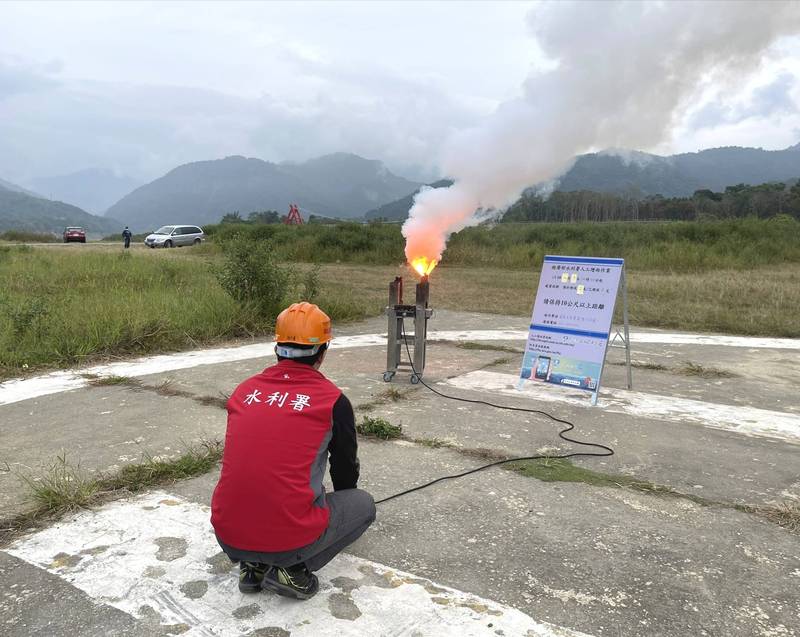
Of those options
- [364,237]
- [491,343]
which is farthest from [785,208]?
[491,343]

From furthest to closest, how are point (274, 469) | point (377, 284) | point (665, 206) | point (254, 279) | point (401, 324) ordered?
point (665, 206) < point (377, 284) < point (254, 279) < point (401, 324) < point (274, 469)

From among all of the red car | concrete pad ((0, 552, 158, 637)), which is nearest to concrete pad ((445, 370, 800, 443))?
concrete pad ((0, 552, 158, 637))

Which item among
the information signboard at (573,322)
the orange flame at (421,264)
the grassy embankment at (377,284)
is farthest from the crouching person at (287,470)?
the grassy embankment at (377,284)

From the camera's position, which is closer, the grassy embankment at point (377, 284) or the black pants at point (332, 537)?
the black pants at point (332, 537)

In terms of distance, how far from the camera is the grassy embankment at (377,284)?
7543mm

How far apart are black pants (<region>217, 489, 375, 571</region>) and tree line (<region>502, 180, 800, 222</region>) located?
137ft

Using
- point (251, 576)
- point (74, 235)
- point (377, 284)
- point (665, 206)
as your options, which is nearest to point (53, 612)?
point (251, 576)

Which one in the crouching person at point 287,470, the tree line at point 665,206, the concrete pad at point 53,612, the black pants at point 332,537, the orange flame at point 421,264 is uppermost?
the tree line at point 665,206

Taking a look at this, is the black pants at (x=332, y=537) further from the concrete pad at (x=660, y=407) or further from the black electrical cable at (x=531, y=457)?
the concrete pad at (x=660, y=407)

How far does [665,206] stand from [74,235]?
51.8m

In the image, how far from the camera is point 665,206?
58.8 m

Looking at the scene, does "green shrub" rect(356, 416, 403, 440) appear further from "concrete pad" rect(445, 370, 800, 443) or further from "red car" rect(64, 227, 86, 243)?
"red car" rect(64, 227, 86, 243)

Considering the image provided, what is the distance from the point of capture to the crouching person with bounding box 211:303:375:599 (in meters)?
2.30

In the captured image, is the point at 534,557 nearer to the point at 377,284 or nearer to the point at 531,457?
the point at 531,457
